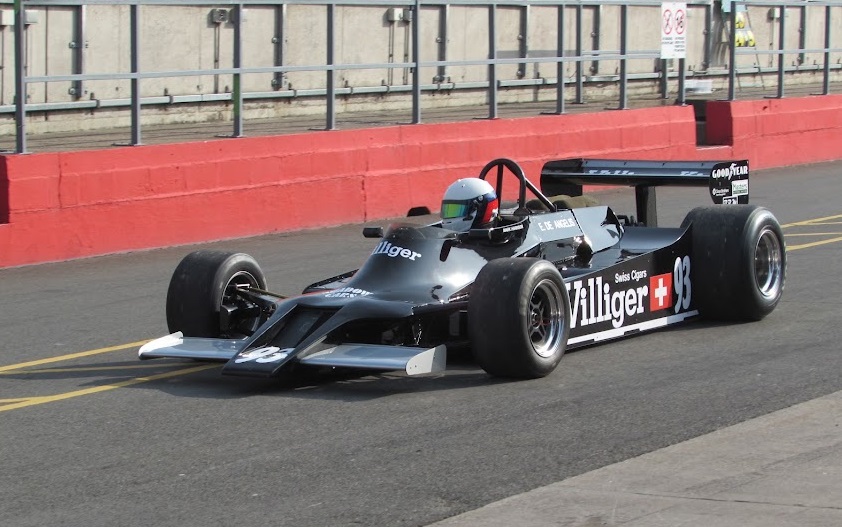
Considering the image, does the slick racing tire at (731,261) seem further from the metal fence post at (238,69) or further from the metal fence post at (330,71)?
the metal fence post at (330,71)

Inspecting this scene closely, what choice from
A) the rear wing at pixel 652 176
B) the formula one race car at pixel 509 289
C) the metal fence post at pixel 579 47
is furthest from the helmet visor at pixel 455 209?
the metal fence post at pixel 579 47

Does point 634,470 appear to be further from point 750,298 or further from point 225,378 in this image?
point 750,298

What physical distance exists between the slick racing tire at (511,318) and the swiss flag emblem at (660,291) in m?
1.52

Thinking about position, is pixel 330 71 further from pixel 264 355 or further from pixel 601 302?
pixel 264 355

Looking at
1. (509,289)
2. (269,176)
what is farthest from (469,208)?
(269,176)

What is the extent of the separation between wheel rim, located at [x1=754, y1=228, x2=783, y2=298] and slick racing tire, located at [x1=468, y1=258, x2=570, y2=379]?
8.11 feet

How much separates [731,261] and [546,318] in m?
2.03

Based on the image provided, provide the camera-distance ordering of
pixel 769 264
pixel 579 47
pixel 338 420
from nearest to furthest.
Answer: pixel 338 420 < pixel 769 264 < pixel 579 47

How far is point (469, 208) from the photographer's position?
32.7 ft

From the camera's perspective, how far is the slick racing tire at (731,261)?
34.9 ft

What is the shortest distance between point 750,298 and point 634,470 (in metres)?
3.96

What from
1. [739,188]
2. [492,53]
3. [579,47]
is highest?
[579,47]

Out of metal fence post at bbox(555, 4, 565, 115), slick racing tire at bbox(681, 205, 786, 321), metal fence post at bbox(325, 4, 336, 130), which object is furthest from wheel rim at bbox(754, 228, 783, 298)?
metal fence post at bbox(555, 4, 565, 115)

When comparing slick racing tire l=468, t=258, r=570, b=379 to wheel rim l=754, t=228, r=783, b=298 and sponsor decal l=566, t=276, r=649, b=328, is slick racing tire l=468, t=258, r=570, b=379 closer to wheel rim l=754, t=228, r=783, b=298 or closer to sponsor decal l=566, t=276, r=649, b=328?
sponsor decal l=566, t=276, r=649, b=328
